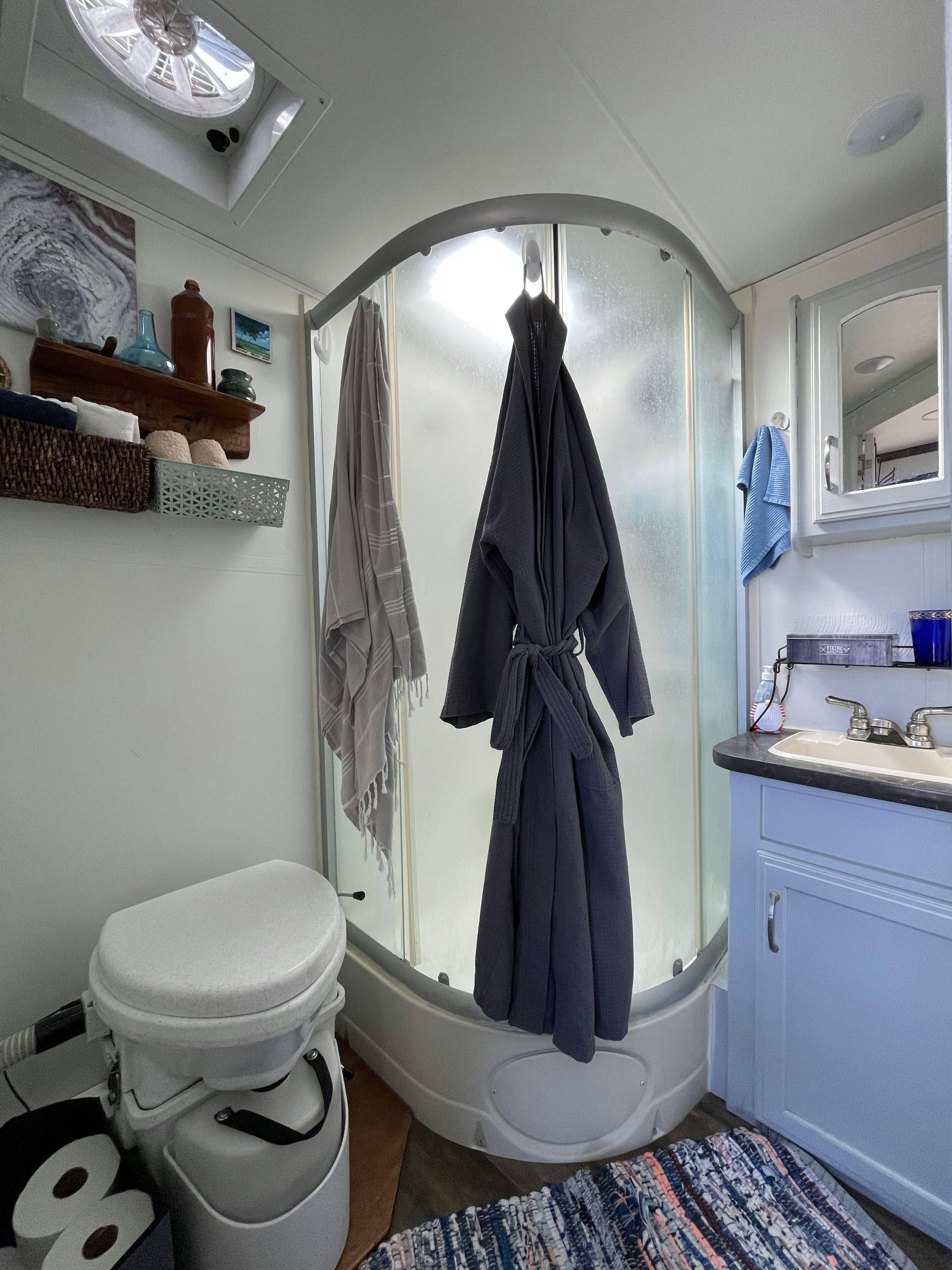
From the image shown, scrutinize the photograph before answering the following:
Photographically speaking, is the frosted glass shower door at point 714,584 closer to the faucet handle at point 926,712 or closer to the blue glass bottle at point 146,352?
the faucet handle at point 926,712

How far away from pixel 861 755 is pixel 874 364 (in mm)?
985

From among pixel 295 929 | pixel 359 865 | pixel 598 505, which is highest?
pixel 598 505

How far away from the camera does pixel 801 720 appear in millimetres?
1576

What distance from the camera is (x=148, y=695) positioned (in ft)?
4.43

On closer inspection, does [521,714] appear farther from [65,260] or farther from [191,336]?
[65,260]

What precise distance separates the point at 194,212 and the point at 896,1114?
252 centimetres

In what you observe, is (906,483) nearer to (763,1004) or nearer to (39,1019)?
(763,1004)

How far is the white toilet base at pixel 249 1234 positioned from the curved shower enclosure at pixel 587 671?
0.36 metres

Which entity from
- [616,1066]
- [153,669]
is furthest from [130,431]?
[616,1066]

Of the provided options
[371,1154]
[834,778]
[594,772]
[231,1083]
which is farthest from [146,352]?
[371,1154]

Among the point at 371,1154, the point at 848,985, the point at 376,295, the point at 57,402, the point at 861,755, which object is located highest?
the point at 376,295

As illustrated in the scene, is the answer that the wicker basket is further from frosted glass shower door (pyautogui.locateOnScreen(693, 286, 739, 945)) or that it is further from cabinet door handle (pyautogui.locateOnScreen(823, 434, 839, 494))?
cabinet door handle (pyautogui.locateOnScreen(823, 434, 839, 494))

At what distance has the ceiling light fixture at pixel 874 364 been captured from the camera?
1338 mm

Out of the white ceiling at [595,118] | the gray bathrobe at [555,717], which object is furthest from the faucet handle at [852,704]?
the white ceiling at [595,118]
